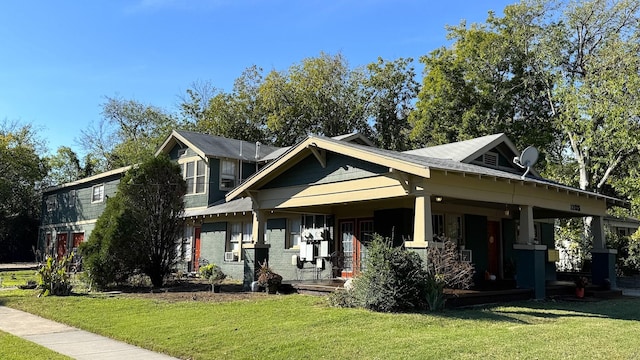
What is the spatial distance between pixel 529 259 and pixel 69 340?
10919mm

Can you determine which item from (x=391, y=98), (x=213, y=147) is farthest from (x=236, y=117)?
(x=213, y=147)

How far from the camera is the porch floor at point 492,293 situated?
39.1 feet

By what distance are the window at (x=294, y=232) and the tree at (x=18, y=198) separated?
1106 inches

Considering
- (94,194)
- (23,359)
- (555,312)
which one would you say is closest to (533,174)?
(555,312)

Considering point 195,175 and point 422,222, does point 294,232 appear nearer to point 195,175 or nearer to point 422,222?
point 195,175

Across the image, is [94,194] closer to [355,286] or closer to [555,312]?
[355,286]

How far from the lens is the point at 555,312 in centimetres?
1145

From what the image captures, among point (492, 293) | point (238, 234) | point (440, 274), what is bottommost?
point (492, 293)

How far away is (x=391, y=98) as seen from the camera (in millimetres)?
38469

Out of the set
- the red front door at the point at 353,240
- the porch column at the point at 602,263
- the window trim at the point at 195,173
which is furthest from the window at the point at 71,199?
the porch column at the point at 602,263

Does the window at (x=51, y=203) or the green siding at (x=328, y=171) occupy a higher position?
the window at (x=51, y=203)

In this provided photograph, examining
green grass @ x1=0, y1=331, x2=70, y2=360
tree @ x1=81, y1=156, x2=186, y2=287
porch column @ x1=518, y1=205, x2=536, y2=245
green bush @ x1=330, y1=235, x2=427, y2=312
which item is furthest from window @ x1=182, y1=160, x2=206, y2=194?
green grass @ x1=0, y1=331, x2=70, y2=360

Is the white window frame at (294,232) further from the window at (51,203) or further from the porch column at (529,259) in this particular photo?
the window at (51,203)

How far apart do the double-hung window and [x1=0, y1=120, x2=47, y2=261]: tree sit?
73.5 ft
